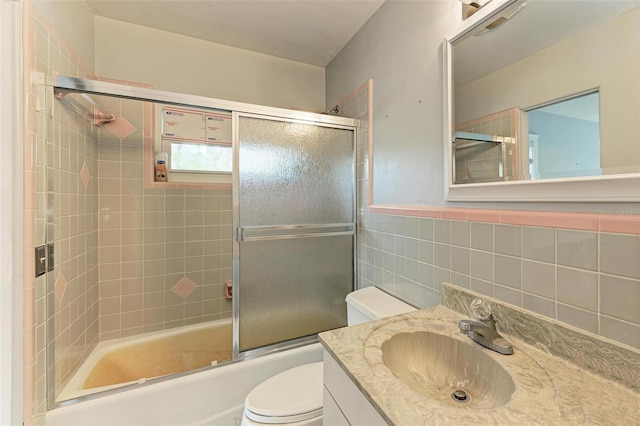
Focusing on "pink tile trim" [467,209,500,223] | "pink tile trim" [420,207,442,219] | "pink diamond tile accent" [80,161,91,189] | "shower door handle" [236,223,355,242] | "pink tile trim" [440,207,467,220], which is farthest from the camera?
"pink diamond tile accent" [80,161,91,189]

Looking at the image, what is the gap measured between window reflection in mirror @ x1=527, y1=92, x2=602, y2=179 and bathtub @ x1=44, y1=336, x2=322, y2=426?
1.49 metres

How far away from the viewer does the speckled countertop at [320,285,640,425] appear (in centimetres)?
51

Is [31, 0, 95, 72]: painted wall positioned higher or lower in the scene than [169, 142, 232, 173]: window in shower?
higher

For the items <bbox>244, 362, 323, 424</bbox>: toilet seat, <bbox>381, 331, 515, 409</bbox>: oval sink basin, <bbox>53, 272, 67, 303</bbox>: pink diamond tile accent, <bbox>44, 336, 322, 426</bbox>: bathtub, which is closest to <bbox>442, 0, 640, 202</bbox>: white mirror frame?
<bbox>381, 331, 515, 409</bbox>: oval sink basin

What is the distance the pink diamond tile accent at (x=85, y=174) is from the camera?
153 centimetres

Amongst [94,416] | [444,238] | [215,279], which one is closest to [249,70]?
[215,279]

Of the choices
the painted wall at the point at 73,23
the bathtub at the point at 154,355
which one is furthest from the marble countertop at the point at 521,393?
the painted wall at the point at 73,23

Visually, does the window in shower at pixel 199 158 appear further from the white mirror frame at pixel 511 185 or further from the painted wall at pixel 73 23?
the white mirror frame at pixel 511 185

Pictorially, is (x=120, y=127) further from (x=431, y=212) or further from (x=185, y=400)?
(x=431, y=212)

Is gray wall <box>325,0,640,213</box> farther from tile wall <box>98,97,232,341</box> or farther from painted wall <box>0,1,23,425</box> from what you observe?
painted wall <box>0,1,23,425</box>

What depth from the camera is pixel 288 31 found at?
1792 millimetres

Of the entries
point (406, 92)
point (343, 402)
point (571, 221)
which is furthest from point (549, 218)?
point (406, 92)

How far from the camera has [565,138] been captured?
2.40 feet

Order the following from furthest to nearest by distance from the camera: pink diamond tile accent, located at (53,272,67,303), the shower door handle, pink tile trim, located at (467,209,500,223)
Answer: the shower door handle, pink diamond tile accent, located at (53,272,67,303), pink tile trim, located at (467,209,500,223)
